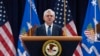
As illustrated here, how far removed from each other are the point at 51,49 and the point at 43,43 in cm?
9

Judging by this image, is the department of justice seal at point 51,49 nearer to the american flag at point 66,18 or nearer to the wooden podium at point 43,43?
the wooden podium at point 43,43

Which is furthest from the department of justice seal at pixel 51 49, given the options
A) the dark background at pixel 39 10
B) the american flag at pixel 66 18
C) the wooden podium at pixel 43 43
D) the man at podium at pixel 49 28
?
the dark background at pixel 39 10

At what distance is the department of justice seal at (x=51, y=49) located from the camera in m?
2.54

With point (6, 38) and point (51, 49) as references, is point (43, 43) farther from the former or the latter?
point (6, 38)

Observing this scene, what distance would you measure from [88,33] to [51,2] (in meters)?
1.09

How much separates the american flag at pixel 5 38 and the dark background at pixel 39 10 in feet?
0.55

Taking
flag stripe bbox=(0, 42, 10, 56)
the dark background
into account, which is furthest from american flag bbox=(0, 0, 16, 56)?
the dark background

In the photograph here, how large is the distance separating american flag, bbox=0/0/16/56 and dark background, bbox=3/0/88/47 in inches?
6.6

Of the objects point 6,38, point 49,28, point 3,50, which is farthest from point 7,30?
point 49,28

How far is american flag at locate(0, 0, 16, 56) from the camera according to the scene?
6070 mm

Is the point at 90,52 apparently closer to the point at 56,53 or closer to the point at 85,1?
the point at 85,1

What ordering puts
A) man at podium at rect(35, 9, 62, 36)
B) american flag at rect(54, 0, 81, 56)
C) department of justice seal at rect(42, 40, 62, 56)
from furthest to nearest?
american flag at rect(54, 0, 81, 56)
man at podium at rect(35, 9, 62, 36)
department of justice seal at rect(42, 40, 62, 56)

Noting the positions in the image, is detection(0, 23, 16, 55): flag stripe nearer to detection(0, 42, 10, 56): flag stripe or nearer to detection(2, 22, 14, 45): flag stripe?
detection(2, 22, 14, 45): flag stripe

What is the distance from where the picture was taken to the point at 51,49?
2.54 metres
